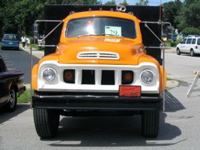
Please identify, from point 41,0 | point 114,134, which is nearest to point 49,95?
point 114,134

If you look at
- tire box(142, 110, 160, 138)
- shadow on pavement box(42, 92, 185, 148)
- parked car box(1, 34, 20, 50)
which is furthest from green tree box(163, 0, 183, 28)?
tire box(142, 110, 160, 138)

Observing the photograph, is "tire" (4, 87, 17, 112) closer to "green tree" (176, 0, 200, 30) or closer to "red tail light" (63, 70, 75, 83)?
"red tail light" (63, 70, 75, 83)

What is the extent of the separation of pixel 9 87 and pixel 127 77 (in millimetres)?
3974

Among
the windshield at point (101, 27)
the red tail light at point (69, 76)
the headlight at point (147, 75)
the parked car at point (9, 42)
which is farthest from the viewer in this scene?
the parked car at point (9, 42)

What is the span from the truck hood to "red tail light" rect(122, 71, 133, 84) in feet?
0.54

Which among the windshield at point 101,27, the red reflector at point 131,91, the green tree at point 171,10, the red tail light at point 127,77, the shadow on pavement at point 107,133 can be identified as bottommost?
the shadow on pavement at point 107,133

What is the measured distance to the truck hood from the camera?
593cm

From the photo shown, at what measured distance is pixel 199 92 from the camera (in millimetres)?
12422

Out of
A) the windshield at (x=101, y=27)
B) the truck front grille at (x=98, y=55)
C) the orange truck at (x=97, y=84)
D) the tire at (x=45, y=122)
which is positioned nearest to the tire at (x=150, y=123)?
the orange truck at (x=97, y=84)

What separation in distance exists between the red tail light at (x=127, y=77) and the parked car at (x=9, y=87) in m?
3.54

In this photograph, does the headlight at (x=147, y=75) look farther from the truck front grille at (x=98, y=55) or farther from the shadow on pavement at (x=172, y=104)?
the shadow on pavement at (x=172, y=104)

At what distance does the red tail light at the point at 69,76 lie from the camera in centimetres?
595

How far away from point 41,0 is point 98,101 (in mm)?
51065

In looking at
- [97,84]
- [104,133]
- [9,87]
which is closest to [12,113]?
[9,87]
